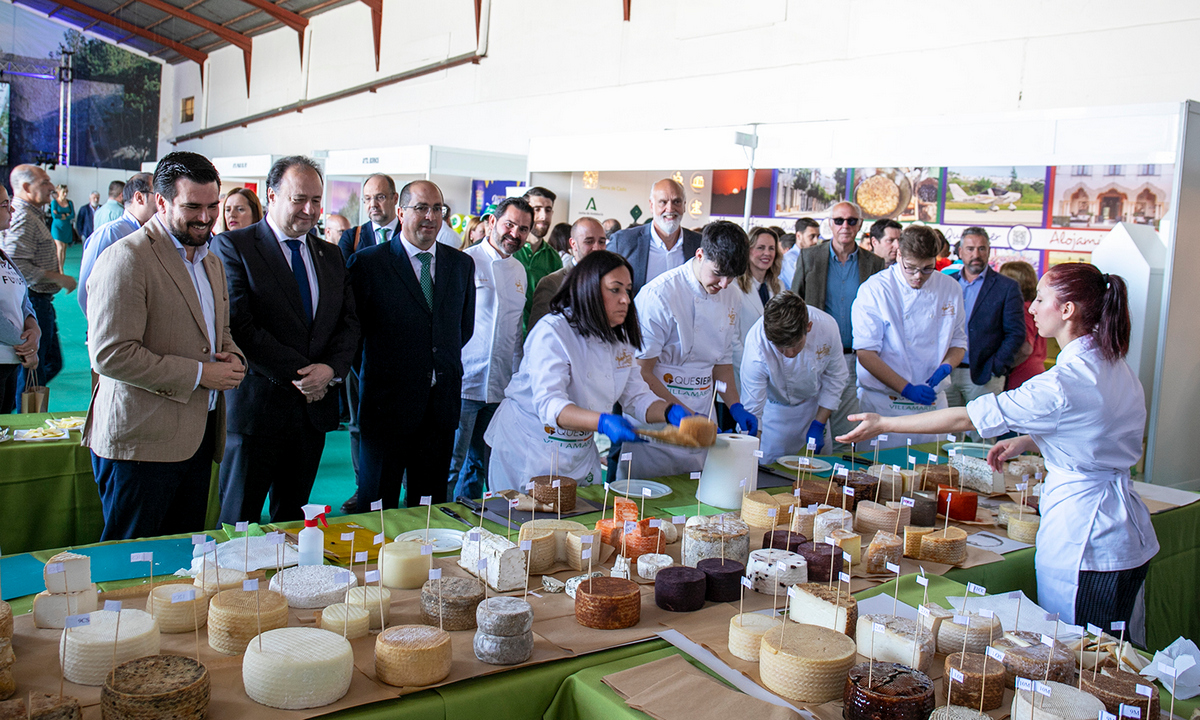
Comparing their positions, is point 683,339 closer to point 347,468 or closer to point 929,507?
point 929,507

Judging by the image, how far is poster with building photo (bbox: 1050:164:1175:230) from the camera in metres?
5.68

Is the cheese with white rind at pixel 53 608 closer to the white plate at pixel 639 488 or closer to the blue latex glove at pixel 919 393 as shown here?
the white plate at pixel 639 488

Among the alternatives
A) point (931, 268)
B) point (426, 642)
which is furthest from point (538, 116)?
point (426, 642)

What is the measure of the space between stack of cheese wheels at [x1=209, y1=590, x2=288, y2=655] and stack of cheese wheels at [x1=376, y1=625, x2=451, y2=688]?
0.69 feet

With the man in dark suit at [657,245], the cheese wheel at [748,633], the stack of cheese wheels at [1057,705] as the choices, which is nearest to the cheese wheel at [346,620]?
the cheese wheel at [748,633]

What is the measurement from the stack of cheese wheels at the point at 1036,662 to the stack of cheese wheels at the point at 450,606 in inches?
36.9

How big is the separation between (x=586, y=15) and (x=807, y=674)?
9.76 meters

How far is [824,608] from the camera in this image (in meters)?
1.56

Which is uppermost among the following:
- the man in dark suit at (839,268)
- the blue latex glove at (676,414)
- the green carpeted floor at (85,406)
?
the man in dark suit at (839,268)

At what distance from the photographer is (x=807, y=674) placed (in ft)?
4.45

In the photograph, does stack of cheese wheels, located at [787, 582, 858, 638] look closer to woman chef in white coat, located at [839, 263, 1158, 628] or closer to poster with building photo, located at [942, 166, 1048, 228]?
woman chef in white coat, located at [839, 263, 1158, 628]

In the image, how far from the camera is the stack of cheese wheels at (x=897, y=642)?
56.7 inches

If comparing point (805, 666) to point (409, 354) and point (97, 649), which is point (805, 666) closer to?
point (97, 649)

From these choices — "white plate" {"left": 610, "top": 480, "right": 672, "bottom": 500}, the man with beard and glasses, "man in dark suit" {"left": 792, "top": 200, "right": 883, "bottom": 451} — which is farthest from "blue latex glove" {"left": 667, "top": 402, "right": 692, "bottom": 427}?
"man in dark suit" {"left": 792, "top": 200, "right": 883, "bottom": 451}
